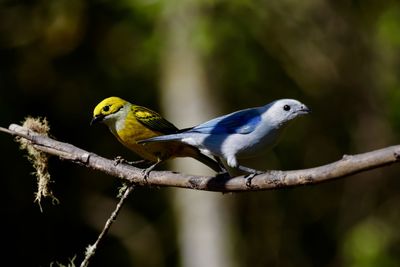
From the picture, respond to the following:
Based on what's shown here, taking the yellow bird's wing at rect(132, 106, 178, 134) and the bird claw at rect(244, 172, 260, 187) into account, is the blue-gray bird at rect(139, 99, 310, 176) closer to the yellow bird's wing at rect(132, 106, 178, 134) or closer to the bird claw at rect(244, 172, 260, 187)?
the bird claw at rect(244, 172, 260, 187)

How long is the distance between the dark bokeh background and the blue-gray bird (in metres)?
4.65

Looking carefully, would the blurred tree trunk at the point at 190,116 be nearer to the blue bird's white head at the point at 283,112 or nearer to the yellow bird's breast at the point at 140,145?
the yellow bird's breast at the point at 140,145

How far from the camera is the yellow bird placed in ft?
16.2

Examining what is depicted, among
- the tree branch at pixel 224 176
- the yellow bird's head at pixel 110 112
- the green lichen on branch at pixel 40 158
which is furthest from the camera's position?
the yellow bird's head at pixel 110 112

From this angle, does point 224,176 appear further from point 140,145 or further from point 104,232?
point 140,145

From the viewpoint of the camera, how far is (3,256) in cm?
998

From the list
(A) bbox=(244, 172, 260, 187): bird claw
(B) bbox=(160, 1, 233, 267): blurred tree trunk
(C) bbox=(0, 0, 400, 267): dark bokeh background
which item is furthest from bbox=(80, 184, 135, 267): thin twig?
(C) bbox=(0, 0, 400, 267): dark bokeh background

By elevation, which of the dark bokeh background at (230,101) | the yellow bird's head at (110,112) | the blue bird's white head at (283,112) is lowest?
the dark bokeh background at (230,101)

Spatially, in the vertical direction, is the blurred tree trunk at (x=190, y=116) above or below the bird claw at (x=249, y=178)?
below

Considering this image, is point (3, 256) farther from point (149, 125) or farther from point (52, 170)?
point (149, 125)

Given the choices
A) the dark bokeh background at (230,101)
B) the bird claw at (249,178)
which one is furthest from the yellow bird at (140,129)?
the dark bokeh background at (230,101)

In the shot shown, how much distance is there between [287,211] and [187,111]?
2490mm

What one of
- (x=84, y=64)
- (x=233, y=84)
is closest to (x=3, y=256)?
(x=84, y=64)

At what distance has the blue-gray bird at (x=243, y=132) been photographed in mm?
4062
